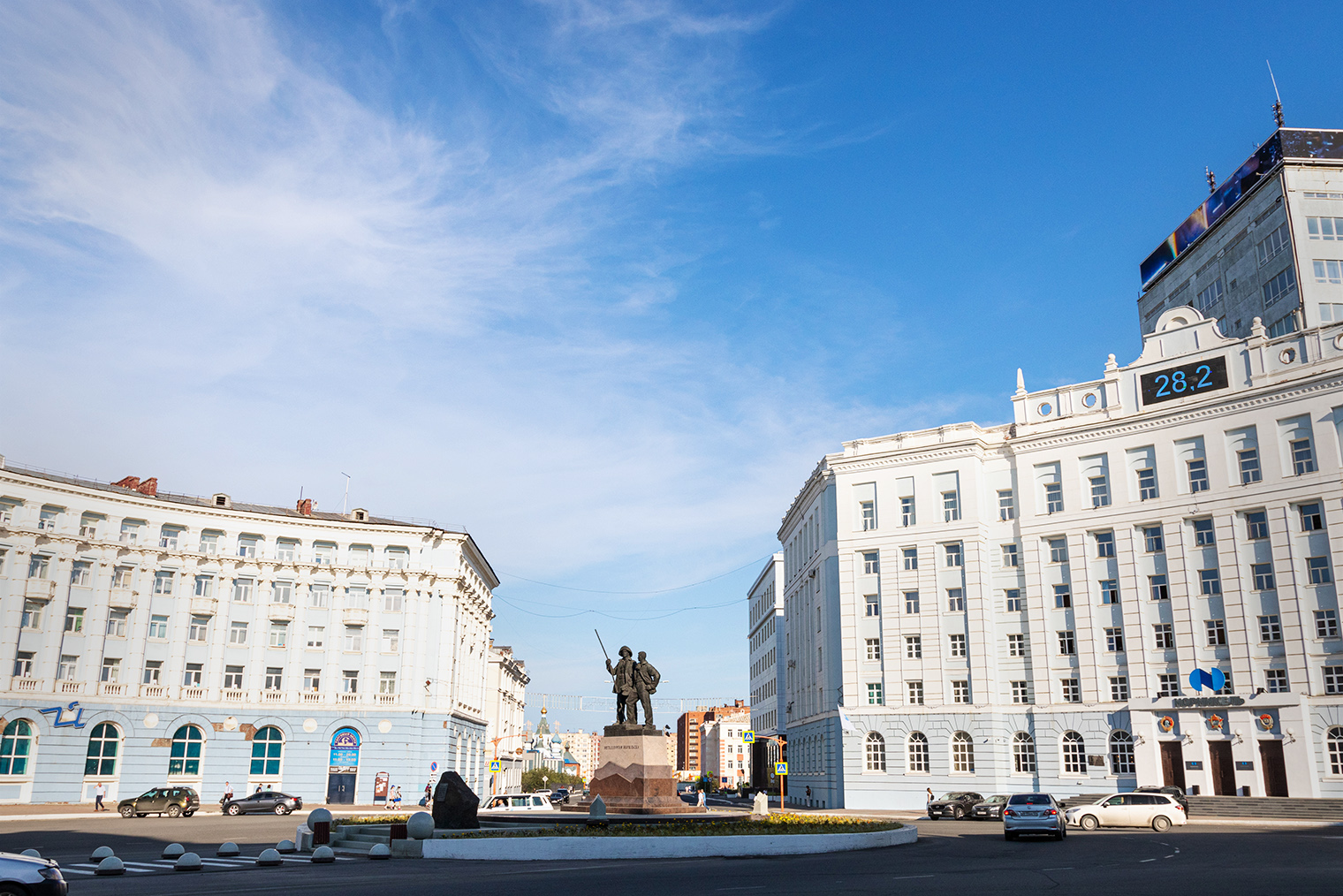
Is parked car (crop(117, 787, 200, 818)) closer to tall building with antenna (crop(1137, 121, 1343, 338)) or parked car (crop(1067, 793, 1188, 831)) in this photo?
parked car (crop(1067, 793, 1188, 831))

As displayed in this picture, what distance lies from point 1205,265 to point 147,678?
79.8m

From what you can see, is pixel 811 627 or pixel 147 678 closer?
pixel 147 678

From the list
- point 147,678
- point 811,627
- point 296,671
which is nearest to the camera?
point 147,678

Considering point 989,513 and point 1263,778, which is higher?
point 989,513

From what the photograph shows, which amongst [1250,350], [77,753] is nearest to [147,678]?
[77,753]

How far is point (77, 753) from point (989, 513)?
55324 mm

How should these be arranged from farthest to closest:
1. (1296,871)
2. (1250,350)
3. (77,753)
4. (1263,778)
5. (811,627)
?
(811,627) < (77,753) < (1250,350) < (1263,778) < (1296,871)

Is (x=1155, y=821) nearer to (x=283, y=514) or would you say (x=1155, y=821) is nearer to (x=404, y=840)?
(x=404, y=840)

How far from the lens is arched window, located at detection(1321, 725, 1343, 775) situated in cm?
4650

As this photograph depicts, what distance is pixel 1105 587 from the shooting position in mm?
55500

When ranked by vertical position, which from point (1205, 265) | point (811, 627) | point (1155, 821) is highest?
point (1205, 265)

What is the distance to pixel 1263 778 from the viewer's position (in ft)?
158

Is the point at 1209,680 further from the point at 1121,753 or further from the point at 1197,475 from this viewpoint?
the point at 1197,475

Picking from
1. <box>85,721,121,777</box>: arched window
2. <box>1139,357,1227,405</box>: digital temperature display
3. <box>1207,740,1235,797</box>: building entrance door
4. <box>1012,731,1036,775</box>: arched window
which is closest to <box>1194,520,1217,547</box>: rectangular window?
<box>1139,357,1227,405</box>: digital temperature display
